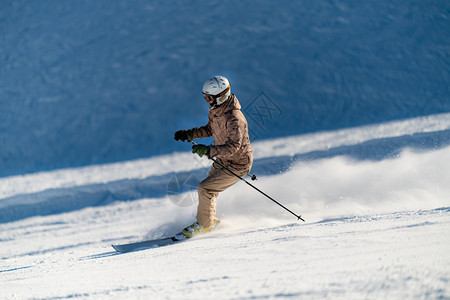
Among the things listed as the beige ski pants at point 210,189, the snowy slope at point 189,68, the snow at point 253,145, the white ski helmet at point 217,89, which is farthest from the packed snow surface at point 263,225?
the white ski helmet at point 217,89

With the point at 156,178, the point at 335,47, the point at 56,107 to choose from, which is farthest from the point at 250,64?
the point at 56,107

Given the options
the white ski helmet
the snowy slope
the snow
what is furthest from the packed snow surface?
the white ski helmet

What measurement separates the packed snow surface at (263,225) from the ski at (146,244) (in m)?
0.12

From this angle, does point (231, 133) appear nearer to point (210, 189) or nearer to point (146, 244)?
point (210, 189)

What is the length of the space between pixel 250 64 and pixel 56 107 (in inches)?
129

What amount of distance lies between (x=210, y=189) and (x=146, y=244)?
89cm

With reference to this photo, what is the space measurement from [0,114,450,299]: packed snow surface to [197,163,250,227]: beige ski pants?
0.22 metres

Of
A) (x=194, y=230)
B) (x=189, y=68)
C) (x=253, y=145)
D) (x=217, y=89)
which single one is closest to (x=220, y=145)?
(x=217, y=89)

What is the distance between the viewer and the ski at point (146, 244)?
331cm

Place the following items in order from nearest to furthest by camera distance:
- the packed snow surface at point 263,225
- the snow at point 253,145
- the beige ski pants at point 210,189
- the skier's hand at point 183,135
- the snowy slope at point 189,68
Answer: the packed snow surface at point 263,225 → the snow at point 253,145 → the beige ski pants at point 210,189 → the skier's hand at point 183,135 → the snowy slope at point 189,68

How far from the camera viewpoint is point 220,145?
2895 millimetres

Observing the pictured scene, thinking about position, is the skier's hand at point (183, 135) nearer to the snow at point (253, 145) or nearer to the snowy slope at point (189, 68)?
the snow at point (253, 145)

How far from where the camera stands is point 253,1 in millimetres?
6699

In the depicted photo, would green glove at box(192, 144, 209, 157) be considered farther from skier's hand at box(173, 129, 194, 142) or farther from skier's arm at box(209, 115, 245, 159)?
skier's hand at box(173, 129, 194, 142)
